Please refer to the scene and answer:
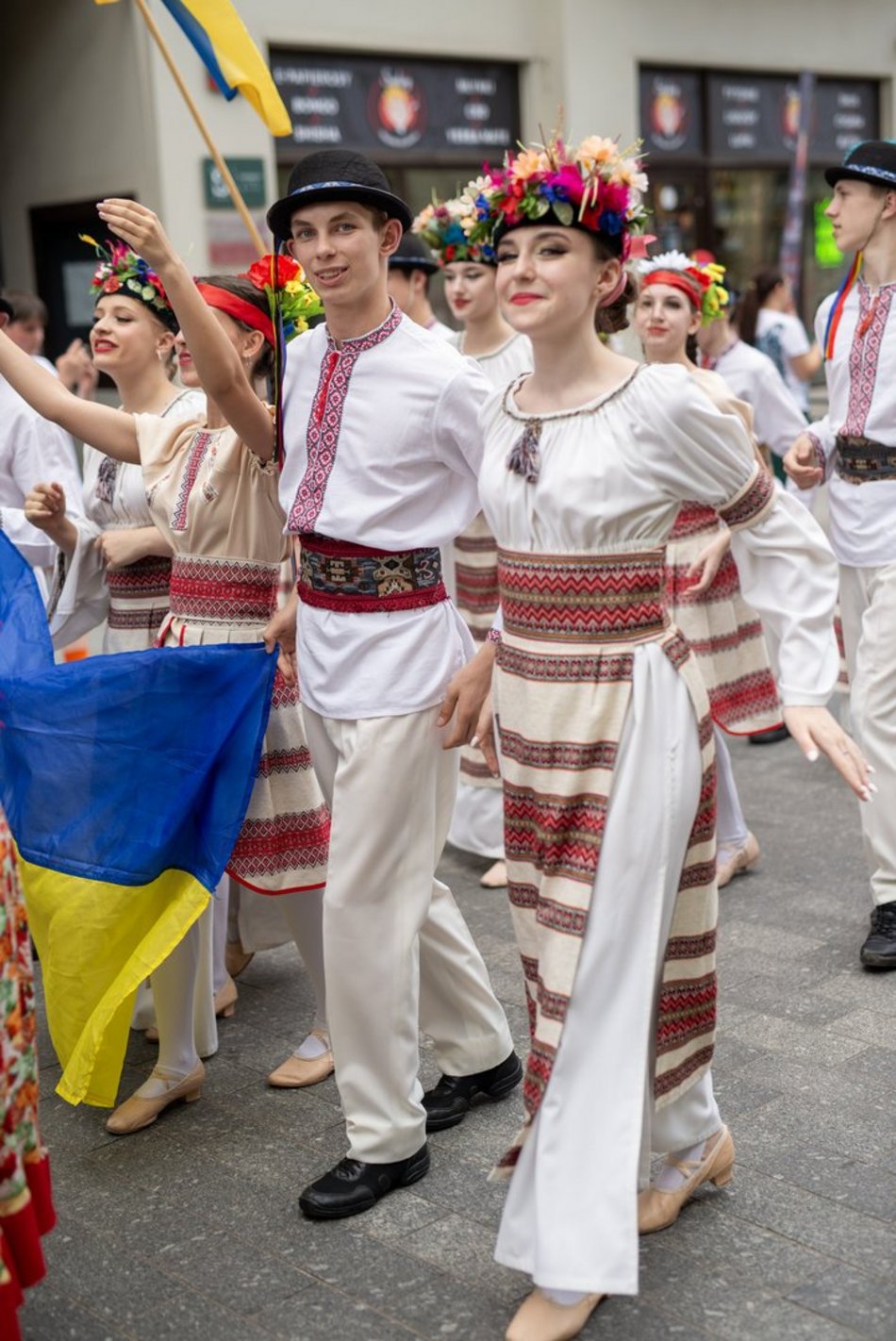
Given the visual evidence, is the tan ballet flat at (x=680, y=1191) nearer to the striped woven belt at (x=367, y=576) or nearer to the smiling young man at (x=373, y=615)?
the smiling young man at (x=373, y=615)

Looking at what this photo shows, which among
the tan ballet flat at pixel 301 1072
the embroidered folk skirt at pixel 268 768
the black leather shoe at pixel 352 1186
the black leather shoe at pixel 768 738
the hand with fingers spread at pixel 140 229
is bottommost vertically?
the black leather shoe at pixel 768 738

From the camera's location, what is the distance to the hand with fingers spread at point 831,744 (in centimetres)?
294

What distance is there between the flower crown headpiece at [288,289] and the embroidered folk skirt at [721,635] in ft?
5.88

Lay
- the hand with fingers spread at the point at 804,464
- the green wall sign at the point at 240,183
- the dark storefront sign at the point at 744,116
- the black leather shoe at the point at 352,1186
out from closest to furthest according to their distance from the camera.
A: the black leather shoe at the point at 352,1186, the hand with fingers spread at the point at 804,464, the green wall sign at the point at 240,183, the dark storefront sign at the point at 744,116

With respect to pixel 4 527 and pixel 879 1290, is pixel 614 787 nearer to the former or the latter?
pixel 879 1290

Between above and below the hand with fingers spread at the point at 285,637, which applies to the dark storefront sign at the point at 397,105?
above

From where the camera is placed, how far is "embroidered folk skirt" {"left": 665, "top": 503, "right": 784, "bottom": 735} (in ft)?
18.1

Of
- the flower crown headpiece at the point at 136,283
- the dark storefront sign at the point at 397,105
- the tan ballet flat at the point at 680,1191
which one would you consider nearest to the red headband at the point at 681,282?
the flower crown headpiece at the point at 136,283

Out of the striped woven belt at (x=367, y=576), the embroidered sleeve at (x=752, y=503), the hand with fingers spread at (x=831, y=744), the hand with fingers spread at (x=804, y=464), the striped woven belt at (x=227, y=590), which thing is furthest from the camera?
the hand with fingers spread at (x=804, y=464)

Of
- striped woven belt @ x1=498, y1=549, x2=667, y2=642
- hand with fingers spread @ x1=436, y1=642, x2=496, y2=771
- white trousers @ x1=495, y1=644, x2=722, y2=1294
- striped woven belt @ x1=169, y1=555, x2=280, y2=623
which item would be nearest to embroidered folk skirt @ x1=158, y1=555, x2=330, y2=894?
striped woven belt @ x1=169, y1=555, x2=280, y2=623

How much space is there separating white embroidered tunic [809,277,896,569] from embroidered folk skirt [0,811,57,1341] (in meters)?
3.02

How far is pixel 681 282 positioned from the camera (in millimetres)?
5742

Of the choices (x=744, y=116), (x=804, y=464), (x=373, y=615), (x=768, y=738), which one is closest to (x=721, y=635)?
(x=804, y=464)

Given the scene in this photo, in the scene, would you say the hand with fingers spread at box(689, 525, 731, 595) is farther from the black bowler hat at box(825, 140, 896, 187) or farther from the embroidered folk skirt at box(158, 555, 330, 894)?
the embroidered folk skirt at box(158, 555, 330, 894)
